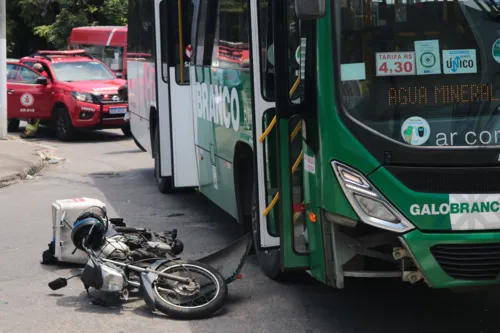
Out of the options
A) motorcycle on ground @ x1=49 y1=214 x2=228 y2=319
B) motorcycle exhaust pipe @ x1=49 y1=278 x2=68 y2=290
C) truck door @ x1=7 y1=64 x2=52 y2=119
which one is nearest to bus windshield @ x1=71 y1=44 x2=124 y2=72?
truck door @ x1=7 y1=64 x2=52 y2=119

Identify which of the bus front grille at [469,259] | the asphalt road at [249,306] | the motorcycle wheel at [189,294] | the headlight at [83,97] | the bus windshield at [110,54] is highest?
the bus windshield at [110,54]

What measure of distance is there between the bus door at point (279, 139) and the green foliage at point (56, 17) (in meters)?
32.0

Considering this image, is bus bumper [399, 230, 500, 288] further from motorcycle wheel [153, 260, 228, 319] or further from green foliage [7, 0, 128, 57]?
green foliage [7, 0, 128, 57]

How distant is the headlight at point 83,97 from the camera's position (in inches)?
816

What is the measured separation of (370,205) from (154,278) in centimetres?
195

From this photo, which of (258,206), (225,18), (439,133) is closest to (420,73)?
(439,133)

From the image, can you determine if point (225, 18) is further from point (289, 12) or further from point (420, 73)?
point (420, 73)

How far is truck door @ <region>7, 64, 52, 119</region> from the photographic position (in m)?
21.8

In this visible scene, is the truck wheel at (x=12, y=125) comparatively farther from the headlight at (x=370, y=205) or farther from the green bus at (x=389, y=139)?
the headlight at (x=370, y=205)

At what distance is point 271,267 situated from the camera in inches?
305

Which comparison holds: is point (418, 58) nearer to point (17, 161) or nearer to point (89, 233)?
point (89, 233)

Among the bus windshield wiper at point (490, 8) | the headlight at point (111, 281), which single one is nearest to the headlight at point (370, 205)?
the bus windshield wiper at point (490, 8)

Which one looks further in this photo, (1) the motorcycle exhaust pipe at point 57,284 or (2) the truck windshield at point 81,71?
(2) the truck windshield at point 81,71

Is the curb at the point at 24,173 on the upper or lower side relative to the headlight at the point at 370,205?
lower
